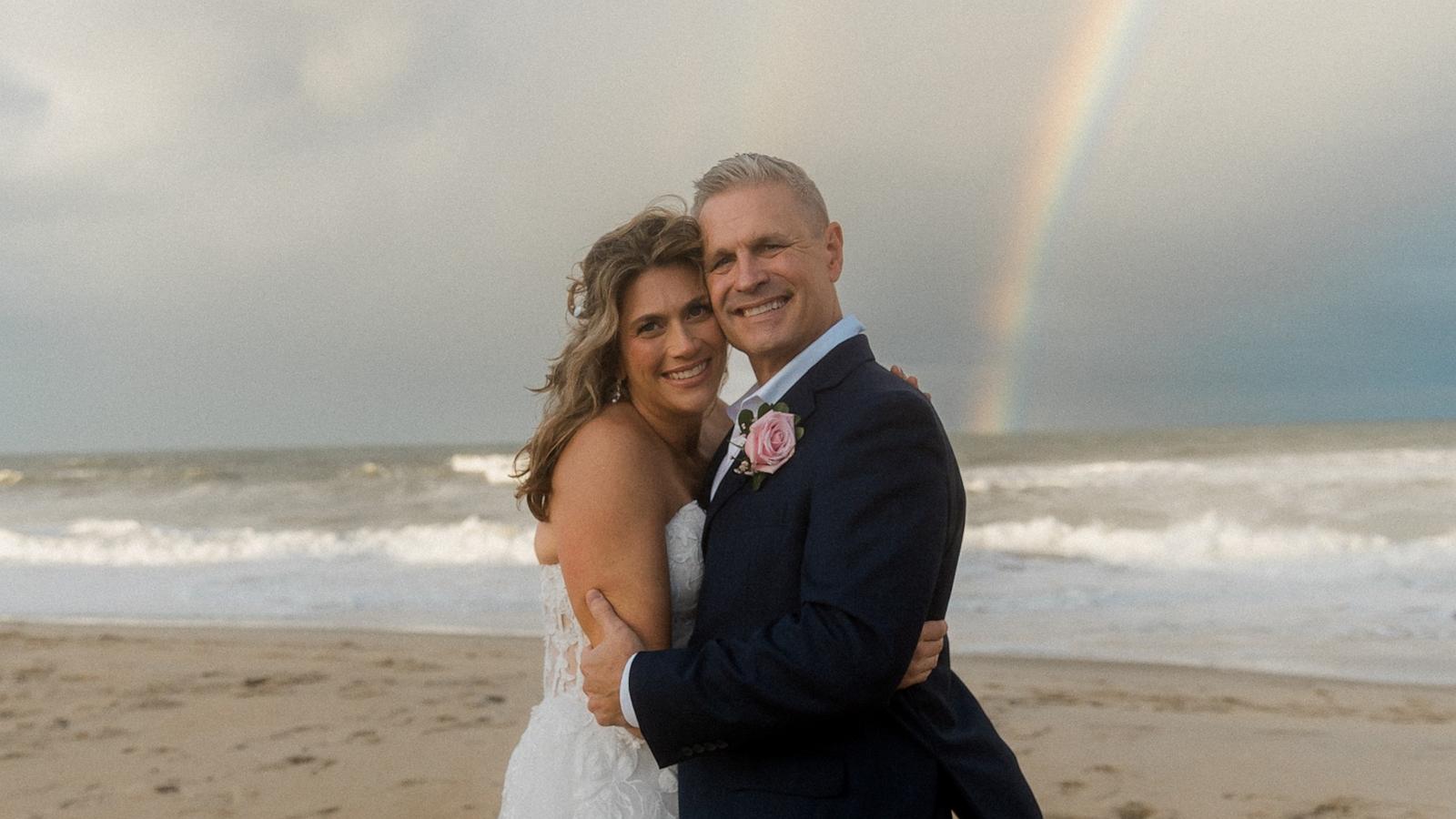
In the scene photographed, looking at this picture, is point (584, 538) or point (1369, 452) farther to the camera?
point (1369, 452)

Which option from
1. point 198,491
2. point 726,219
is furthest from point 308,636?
point 198,491

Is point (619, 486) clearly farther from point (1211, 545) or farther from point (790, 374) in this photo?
point (1211, 545)

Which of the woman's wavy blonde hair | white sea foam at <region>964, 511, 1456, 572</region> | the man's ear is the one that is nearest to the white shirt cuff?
the woman's wavy blonde hair

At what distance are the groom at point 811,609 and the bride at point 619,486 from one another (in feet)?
0.45

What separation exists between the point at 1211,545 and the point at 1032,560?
2.89 meters

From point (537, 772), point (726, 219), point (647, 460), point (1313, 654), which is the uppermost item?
point (726, 219)

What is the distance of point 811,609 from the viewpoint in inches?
74.2

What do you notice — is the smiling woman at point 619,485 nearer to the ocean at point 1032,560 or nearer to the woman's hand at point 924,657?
the woman's hand at point 924,657

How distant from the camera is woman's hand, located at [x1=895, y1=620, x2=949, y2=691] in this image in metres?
2.03

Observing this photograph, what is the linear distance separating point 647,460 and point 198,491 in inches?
1103

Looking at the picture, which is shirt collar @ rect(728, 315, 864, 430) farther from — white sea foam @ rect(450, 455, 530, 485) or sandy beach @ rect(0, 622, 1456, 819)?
white sea foam @ rect(450, 455, 530, 485)

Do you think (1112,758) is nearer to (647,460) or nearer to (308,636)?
(647,460)

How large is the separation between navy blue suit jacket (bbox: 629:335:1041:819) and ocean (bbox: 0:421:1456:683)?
637 cm

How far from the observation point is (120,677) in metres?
7.78
